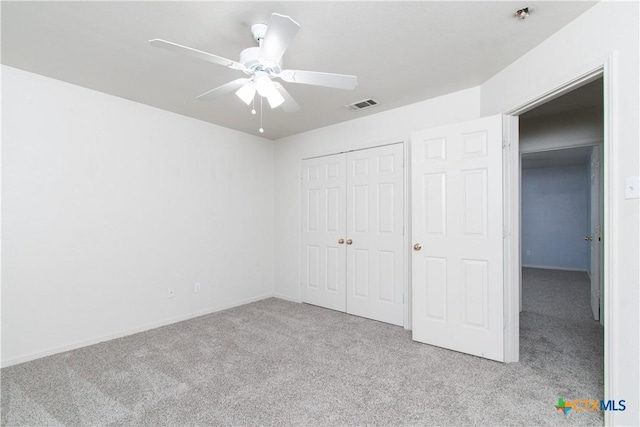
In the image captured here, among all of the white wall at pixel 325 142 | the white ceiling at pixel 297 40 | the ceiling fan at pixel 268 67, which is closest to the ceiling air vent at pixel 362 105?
the white ceiling at pixel 297 40

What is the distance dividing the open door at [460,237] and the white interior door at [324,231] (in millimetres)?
1211

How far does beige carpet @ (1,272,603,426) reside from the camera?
1.86 meters

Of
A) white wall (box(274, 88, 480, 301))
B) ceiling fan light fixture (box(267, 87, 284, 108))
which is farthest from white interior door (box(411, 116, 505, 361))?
ceiling fan light fixture (box(267, 87, 284, 108))

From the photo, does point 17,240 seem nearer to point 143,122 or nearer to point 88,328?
point 88,328

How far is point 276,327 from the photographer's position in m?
3.39

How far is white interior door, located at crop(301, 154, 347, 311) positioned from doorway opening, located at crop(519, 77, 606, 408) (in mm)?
2117

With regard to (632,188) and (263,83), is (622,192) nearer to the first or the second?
(632,188)

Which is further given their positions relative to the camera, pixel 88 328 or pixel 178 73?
pixel 88 328

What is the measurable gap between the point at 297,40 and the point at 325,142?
208cm

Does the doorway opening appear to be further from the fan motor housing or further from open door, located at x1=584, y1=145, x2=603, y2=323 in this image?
the fan motor housing

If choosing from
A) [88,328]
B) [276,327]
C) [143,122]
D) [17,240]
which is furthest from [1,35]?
[276,327]

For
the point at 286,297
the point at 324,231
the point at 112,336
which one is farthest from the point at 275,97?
the point at 286,297

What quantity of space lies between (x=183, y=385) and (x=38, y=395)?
3.08 feet

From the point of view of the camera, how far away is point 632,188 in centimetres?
158
